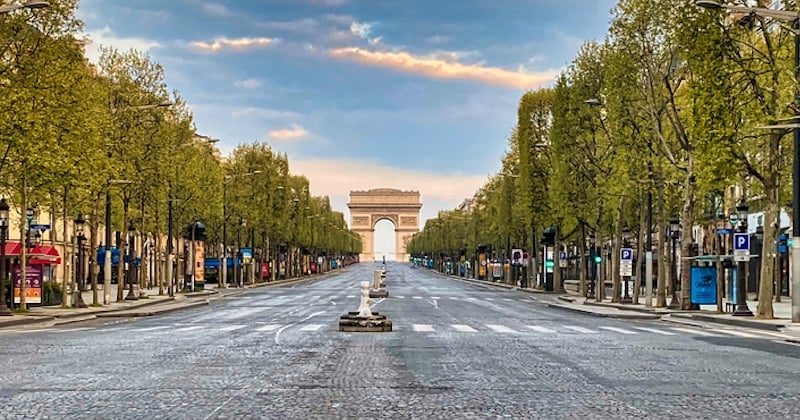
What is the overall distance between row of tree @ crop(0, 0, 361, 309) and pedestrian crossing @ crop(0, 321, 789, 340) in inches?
320

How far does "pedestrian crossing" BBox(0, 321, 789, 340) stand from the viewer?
2588 centimetres

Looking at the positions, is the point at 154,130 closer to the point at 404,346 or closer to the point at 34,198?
the point at 34,198

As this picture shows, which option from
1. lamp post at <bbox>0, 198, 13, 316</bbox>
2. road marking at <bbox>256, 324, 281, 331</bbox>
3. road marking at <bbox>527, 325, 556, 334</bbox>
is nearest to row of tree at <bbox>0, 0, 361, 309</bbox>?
lamp post at <bbox>0, 198, 13, 316</bbox>

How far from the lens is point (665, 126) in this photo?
47781mm

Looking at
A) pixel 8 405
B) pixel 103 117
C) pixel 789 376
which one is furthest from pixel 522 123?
pixel 8 405

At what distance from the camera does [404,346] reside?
20.3m

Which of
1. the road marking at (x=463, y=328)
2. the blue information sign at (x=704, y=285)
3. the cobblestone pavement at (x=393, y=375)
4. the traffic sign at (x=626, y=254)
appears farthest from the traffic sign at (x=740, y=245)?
the traffic sign at (x=626, y=254)

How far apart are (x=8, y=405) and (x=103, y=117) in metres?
30.4

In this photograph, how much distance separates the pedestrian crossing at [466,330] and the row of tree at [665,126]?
5623 millimetres

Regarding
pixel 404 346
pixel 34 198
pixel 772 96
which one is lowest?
pixel 404 346

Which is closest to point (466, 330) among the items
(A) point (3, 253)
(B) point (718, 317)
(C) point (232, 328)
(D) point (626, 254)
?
(C) point (232, 328)

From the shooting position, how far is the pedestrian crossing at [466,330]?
1019 inches

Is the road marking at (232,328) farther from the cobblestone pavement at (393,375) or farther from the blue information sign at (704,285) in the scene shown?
the blue information sign at (704,285)

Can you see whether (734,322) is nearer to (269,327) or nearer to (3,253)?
(269,327)
